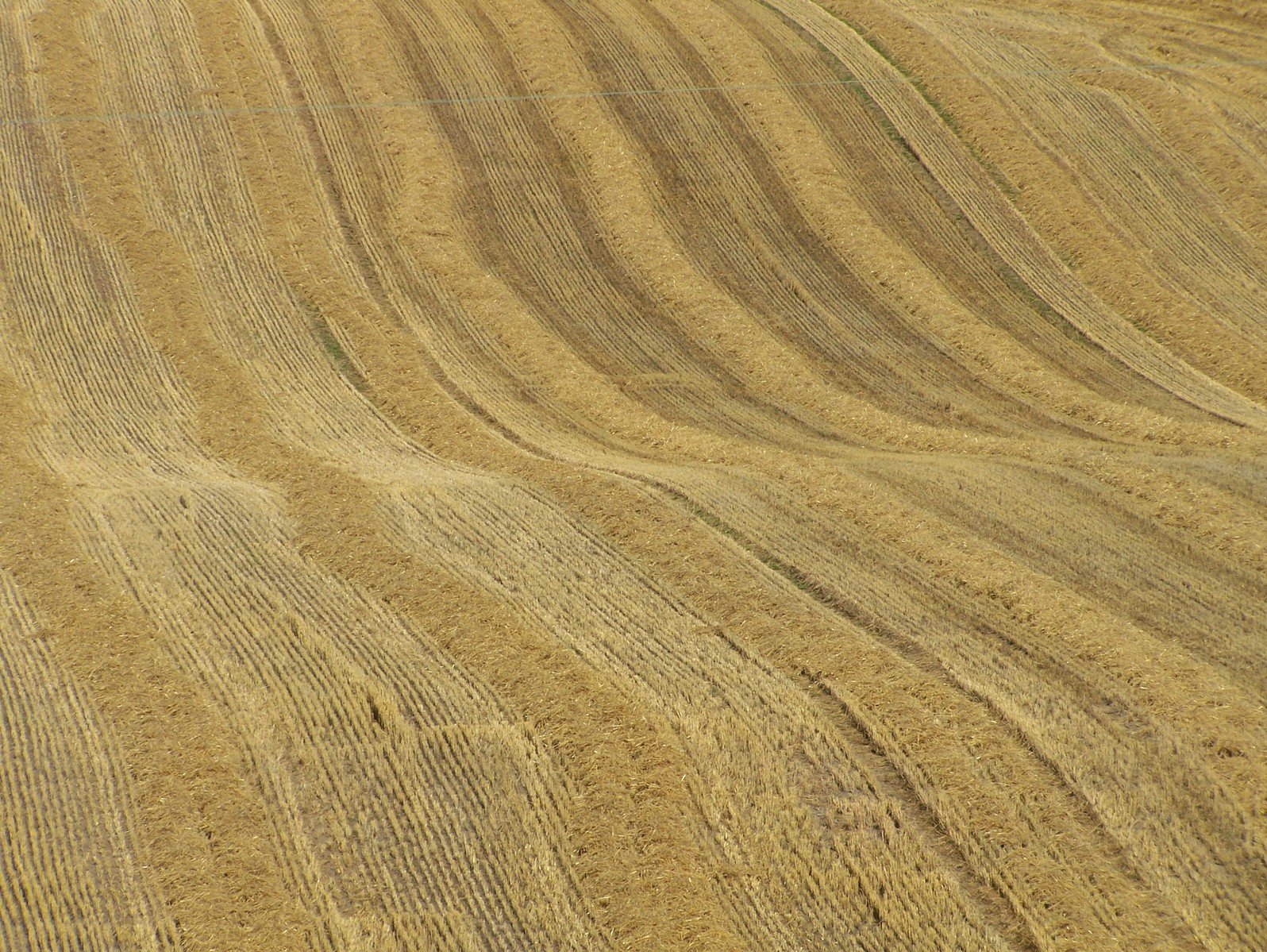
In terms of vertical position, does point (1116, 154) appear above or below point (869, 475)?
above

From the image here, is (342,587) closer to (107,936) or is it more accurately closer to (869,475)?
(107,936)

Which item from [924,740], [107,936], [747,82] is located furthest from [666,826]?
[747,82]

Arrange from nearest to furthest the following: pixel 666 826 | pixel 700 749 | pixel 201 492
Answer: pixel 666 826 → pixel 700 749 → pixel 201 492

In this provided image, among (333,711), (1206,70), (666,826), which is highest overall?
(1206,70)

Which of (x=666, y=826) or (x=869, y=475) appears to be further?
(x=869, y=475)

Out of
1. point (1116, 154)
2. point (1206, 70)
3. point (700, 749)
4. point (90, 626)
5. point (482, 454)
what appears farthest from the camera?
point (1206, 70)

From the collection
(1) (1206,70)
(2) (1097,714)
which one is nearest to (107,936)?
(2) (1097,714)

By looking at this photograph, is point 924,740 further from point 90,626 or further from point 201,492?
point 201,492
